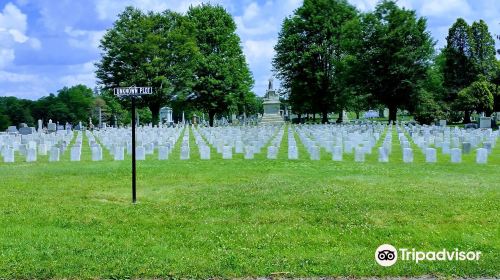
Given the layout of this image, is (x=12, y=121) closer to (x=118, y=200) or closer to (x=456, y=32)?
(x=456, y=32)

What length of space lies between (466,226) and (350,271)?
293 centimetres

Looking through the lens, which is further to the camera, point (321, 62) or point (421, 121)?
point (321, 62)

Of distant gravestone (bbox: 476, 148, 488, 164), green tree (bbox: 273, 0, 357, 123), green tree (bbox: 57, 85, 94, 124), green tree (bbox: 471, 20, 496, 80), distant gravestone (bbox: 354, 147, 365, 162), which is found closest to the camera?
distant gravestone (bbox: 476, 148, 488, 164)

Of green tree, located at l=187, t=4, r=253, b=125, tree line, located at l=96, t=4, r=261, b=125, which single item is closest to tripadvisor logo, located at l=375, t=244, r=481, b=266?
tree line, located at l=96, t=4, r=261, b=125

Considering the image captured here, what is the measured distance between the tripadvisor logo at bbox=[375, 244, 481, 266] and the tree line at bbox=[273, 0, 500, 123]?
137 ft

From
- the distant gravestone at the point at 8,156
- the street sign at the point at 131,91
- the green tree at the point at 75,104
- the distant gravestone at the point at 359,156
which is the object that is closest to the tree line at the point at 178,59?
the green tree at the point at 75,104

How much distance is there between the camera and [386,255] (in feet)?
22.4

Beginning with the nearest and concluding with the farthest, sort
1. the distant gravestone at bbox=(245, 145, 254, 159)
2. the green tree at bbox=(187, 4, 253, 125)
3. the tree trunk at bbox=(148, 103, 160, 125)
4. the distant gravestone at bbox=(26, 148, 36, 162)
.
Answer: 1. the distant gravestone at bbox=(26, 148, 36, 162)
2. the distant gravestone at bbox=(245, 145, 254, 159)
3. the tree trunk at bbox=(148, 103, 160, 125)
4. the green tree at bbox=(187, 4, 253, 125)

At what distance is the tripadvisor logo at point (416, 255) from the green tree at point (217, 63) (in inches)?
1973

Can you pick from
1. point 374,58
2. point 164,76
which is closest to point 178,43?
point 164,76

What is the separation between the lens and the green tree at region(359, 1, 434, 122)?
1855 inches

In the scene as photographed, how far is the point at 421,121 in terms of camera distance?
49250 mm

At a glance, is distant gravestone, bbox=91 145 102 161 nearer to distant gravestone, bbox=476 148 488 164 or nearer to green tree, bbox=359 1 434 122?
distant gravestone, bbox=476 148 488 164

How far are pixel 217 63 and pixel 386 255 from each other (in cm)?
5235
